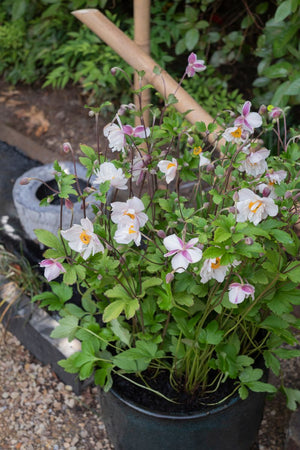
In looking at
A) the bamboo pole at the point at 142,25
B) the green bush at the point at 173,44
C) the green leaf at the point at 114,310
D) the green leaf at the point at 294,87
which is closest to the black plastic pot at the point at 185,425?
the green leaf at the point at 114,310

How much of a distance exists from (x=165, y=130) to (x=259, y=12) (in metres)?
2.02

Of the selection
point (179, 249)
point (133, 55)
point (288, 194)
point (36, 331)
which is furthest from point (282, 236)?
point (36, 331)

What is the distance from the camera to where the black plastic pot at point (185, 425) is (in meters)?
1.44

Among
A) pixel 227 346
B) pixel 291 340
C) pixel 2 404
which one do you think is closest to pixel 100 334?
pixel 227 346

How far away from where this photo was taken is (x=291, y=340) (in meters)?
1.41

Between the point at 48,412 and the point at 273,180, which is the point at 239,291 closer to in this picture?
the point at 273,180

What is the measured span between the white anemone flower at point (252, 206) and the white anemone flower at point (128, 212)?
200 mm

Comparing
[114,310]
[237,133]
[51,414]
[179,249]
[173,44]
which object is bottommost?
[51,414]

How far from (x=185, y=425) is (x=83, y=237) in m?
0.66

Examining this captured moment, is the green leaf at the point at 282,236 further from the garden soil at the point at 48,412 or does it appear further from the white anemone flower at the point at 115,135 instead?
the garden soil at the point at 48,412

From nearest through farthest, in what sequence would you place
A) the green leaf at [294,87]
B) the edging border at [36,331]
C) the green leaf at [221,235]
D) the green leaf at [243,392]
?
the green leaf at [221,235]
the green leaf at [243,392]
the edging border at [36,331]
the green leaf at [294,87]

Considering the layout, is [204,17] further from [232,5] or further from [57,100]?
[57,100]

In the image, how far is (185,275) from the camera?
4.30 ft

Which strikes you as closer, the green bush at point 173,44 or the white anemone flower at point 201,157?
the white anemone flower at point 201,157
